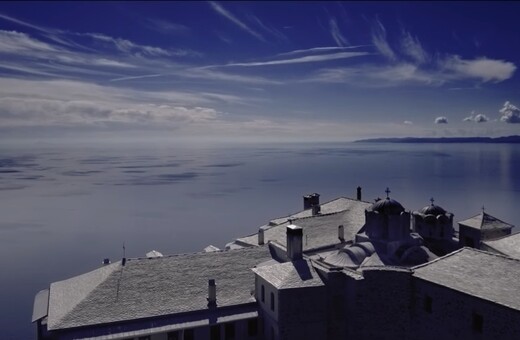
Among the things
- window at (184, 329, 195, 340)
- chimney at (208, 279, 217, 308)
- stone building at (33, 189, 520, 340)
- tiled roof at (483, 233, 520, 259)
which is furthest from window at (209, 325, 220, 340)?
tiled roof at (483, 233, 520, 259)

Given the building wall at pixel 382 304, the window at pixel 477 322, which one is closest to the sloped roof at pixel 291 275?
the building wall at pixel 382 304

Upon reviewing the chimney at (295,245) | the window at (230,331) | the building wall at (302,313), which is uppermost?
the chimney at (295,245)

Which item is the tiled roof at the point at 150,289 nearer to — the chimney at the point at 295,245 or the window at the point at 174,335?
the window at the point at 174,335

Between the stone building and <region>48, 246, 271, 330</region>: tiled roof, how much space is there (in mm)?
75

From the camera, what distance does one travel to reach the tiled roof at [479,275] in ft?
79.0

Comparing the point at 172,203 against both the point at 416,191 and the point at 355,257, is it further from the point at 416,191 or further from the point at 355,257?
the point at 355,257

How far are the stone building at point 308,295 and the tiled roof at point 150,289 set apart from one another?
0.25ft

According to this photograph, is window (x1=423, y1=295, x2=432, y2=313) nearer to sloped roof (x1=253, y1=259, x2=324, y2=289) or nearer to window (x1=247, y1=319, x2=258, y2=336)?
sloped roof (x1=253, y1=259, x2=324, y2=289)

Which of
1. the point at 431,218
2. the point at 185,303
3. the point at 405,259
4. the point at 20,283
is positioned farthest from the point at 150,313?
the point at 20,283

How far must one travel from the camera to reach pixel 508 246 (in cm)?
3569

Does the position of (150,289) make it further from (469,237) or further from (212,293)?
(469,237)

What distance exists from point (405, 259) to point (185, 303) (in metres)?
16.9

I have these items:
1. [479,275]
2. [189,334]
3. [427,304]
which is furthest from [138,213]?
[479,275]

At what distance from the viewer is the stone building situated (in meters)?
26.0
